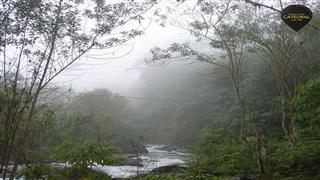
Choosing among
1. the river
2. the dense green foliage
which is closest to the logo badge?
the dense green foliage

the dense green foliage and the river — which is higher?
the dense green foliage

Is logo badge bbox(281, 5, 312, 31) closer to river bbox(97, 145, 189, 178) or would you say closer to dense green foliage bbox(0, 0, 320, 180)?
dense green foliage bbox(0, 0, 320, 180)

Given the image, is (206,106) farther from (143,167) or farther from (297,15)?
(297,15)

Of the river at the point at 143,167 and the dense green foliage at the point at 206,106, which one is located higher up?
the dense green foliage at the point at 206,106

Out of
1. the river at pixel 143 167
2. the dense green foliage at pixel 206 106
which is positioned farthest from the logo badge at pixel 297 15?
the river at pixel 143 167

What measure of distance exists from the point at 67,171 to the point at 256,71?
708 inches


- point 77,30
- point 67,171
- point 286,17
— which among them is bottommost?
point 67,171

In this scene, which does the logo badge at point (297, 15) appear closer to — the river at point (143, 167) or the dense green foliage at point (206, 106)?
the dense green foliage at point (206, 106)

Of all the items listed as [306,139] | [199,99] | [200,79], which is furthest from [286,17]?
[200,79]

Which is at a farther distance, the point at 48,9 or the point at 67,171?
the point at 48,9

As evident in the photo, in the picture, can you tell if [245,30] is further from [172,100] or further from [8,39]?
[172,100]

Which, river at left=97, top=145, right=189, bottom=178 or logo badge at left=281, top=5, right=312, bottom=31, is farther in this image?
river at left=97, top=145, right=189, bottom=178

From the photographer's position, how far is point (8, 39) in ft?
19.1

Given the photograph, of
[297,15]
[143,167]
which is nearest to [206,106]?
[143,167]
